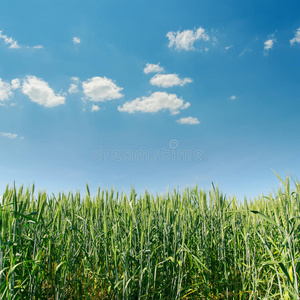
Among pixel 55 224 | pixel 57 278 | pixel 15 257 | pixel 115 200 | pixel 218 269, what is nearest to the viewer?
pixel 15 257

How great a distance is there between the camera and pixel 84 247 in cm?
238

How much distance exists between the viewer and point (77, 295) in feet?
7.15

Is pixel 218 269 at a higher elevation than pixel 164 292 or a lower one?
higher

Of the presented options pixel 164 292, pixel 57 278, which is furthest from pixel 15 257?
pixel 164 292

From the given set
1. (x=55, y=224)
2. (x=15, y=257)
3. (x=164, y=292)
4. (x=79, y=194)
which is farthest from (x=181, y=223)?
(x=79, y=194)

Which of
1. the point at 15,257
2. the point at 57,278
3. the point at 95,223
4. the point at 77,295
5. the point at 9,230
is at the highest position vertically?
the point at 95,223

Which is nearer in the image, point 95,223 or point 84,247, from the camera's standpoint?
point 84,247

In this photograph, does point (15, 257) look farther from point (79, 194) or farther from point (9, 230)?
point (79, 194)

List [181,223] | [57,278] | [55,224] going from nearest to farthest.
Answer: [57,278] < [55,224] < [181,223]

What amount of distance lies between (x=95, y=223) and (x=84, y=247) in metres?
0.30

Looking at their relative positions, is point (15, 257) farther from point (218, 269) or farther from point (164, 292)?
point (218, 269)

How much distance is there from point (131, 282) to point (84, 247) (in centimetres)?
63

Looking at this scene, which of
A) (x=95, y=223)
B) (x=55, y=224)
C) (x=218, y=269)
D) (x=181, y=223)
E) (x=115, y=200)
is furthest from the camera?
(x=115, y=200)

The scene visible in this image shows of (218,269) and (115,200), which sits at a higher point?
(115,200)
